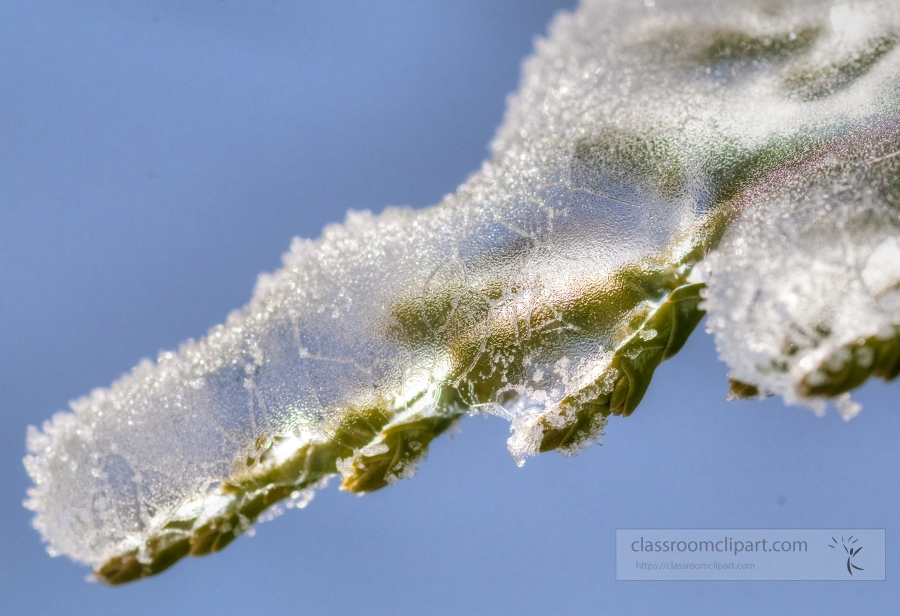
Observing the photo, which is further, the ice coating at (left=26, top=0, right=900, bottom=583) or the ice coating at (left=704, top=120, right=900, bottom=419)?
the ice coating at (left=26, top=0, right=900, bottom=583)

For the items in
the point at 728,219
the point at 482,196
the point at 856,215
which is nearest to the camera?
the point at 856,215

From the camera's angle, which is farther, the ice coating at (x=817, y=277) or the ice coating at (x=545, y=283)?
the ice coating at (x=545, y=283)

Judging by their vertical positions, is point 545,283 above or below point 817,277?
above

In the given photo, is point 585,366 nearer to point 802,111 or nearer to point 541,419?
point 541,419

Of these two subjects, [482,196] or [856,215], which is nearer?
[856,215]

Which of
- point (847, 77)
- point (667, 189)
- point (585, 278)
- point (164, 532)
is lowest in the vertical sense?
point (164, 532)

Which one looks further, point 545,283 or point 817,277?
point 545,283

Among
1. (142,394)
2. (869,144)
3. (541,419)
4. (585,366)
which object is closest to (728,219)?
(869,144)

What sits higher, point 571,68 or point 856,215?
point 571,68
